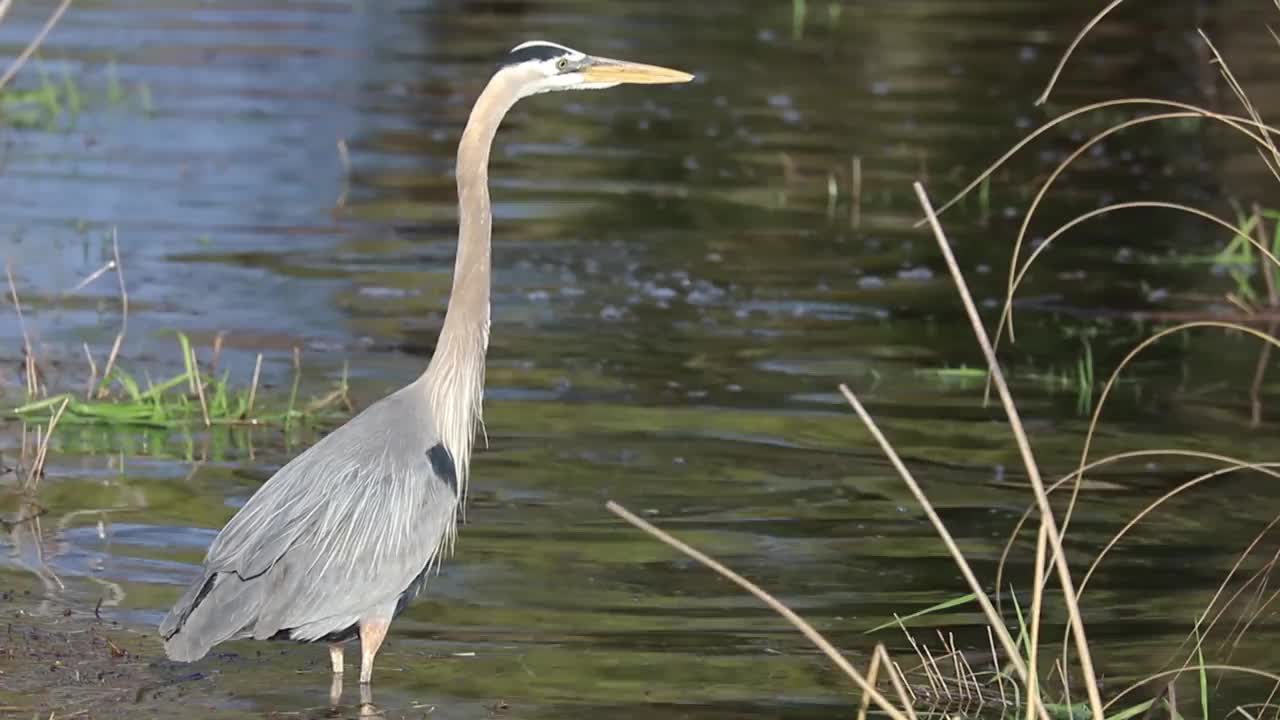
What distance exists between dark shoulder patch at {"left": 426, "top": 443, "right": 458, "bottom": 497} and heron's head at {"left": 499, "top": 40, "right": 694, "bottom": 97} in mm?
1003

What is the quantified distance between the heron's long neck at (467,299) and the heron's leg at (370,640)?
55cm

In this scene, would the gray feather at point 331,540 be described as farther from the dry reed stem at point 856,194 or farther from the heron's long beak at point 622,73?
the dry reed stem at point 856,194

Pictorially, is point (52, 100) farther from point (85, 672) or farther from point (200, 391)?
point (85, 672)

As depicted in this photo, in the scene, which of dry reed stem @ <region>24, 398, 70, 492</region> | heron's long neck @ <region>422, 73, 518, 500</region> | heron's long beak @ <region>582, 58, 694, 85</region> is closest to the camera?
heron's long neck @ <region>422, 73, 518, 500</region>

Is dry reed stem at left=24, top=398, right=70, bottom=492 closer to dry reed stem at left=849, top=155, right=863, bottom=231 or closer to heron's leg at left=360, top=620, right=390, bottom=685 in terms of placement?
heron's leg at left=360, top=620, right=390, bottom=685

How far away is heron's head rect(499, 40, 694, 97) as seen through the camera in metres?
6.27

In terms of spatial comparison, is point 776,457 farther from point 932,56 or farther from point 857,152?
point 932,56

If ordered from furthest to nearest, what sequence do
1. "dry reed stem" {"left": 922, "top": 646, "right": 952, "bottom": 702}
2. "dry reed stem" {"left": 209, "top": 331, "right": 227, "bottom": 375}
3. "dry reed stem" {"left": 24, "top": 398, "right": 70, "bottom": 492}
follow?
"dry reed stem" {"left": 209, "top": 331, "right": 227, "bottom": 375}, "dry reed stem" {"left": 24, "top": 398, "right": 70, "bottom": 492}, "dry reed stem" {"left": 922, "top": 646, "right": 952, "bottom": 702}

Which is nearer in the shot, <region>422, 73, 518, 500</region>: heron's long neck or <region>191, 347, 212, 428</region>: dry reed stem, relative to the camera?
<region>422, 73, 518, 500</region>: heron's long neck

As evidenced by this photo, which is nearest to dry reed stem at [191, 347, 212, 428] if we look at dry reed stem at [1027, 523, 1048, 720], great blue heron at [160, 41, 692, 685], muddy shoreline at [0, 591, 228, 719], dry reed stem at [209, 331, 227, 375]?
dry reed stem at [209, 331, 227, 375]

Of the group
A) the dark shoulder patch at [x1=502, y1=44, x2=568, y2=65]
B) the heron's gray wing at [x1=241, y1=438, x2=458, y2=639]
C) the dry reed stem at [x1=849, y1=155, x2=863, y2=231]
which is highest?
the dark shoulder patch at [x1=502, y1=44, x2=568, y2=65]

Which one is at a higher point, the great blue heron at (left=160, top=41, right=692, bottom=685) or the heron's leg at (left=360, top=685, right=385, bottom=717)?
the great blue heron at (left=160, top=41, right=692, bottom=685)

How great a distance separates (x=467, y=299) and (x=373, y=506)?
72 cm

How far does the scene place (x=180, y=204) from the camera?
40.8 feet
